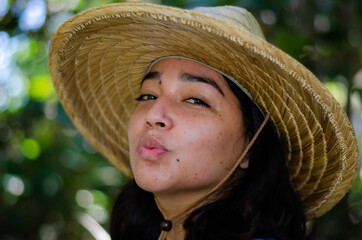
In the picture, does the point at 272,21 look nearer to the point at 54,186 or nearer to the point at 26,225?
the point at 54,186

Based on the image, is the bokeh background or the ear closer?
the ear

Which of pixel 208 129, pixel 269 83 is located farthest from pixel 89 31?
pixel 269 83

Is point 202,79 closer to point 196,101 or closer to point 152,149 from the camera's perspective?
point 196,101

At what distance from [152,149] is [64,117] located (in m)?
1.28

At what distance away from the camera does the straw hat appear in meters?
1.28

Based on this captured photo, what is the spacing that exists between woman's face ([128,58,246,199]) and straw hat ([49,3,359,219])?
73mm

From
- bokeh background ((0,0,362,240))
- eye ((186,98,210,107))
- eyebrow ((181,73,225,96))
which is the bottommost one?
bokeh background ((0,0,362,240))

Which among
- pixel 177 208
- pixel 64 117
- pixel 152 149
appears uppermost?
pixel 152 149

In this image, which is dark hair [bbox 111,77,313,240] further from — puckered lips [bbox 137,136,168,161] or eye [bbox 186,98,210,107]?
puckered lips [bbox 137,136,168,161]

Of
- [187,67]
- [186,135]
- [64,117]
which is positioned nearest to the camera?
[186,135]

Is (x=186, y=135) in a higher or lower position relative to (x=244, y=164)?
higher

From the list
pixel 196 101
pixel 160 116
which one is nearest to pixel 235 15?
pixel 196 101

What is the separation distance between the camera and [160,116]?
1.46m

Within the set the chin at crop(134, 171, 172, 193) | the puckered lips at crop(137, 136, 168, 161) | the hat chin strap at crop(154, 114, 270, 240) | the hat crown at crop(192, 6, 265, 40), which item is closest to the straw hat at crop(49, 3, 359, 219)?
the hat crown at crop(192, 6, 265, 40)
